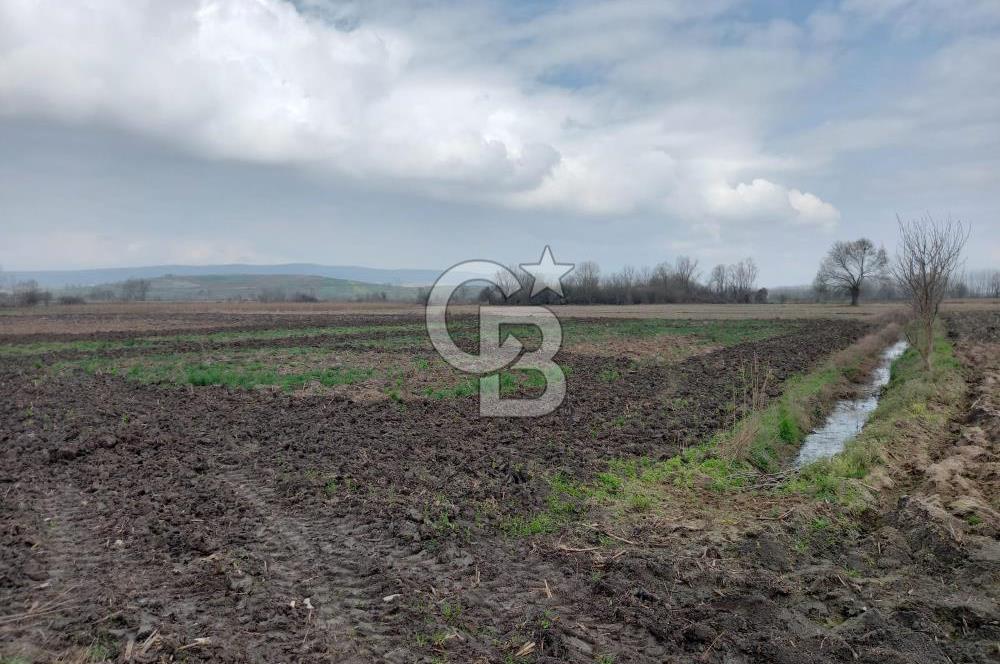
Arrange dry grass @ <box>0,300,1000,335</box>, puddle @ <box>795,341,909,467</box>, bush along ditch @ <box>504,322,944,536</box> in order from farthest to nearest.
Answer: dry grass @ <box>0,300,1000,335</box> < puddle @ <box>795,341,909,467</box> < bush along ditch @ <box>504,322,944,536</box>

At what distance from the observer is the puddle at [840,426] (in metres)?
12.8

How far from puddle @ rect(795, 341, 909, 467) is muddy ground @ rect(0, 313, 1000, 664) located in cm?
226

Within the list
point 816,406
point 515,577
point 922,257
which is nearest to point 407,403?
point 515,577

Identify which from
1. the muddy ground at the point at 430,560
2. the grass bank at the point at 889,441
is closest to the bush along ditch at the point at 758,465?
the grass bank at the point at 889,441

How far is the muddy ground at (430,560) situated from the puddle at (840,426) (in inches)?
89.0

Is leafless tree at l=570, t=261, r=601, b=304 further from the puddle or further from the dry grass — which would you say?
the puddle

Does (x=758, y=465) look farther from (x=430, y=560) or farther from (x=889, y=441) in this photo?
(x=430, y=560)

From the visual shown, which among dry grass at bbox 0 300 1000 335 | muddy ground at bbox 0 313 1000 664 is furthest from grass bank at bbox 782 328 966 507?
dry grass at bbox 0 300 1000 335

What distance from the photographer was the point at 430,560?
6605 millimetres

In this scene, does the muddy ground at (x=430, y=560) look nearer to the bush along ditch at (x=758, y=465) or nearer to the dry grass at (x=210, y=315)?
the bush along ditch at (x=758, y=465)

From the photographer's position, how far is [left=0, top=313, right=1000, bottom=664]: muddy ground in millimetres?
5000

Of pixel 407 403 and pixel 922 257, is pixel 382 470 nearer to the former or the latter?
pixel 407 403

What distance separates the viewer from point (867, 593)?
5867 millimetres

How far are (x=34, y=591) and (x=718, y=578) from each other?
620 cm
